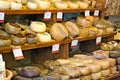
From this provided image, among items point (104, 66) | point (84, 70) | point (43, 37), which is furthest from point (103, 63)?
point (43, 37)

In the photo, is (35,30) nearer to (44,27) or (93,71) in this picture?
(44,27)

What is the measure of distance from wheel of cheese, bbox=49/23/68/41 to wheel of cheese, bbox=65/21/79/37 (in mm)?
84

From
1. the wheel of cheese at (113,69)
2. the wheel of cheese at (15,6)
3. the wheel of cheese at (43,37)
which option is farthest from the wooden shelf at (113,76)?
the wheel of cheese at (15,6)

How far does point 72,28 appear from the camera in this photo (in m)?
3.09

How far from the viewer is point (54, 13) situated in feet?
9.53

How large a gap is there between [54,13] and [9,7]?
63 cm

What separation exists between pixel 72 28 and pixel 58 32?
292 millimetres

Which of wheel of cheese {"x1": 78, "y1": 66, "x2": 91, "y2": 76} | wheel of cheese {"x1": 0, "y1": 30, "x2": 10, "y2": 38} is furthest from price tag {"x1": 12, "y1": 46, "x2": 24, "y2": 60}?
wheel of cheese {"x1": 78, "y1": 66, "x2": 91, "y2": 76}

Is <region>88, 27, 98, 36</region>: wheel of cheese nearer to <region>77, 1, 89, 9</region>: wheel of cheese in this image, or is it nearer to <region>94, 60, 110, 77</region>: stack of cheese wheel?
<region>77, 1, 89, 9</region>: wheel of cheese

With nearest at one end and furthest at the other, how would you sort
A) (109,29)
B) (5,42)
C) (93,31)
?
1. (5,42)
2. (93,31)
3. (109,29)

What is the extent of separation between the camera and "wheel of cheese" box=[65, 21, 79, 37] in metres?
3.03

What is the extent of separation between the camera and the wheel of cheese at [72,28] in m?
3.03

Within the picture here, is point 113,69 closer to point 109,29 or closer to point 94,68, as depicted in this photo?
point 94,68

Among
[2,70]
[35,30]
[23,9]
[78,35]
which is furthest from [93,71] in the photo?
[2,70]
